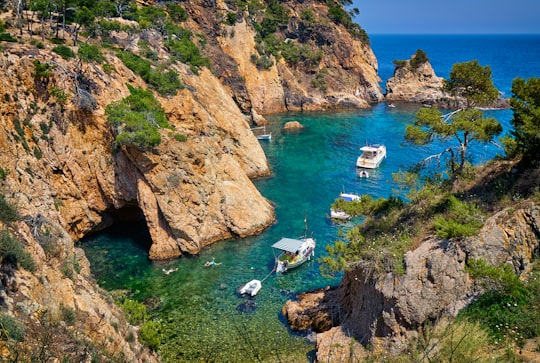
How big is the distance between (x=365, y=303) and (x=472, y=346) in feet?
25.2

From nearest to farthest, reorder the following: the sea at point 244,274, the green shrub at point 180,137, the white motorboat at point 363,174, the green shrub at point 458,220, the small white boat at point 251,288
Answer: the green shrub at point 458,220 → the sea at point 244,274 → the small white boat at point 251,288 → the green shrub at point 180,137 → the white motorboat at point 363,174

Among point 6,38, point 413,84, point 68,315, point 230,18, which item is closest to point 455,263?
point 68,315

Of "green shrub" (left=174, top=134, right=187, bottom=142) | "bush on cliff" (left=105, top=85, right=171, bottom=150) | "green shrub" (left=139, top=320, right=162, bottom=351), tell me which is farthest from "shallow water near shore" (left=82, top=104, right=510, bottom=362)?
"bush on cliff" (left=105, top=85, right=171, bottom=150)

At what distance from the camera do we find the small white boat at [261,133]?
63312 millimetres

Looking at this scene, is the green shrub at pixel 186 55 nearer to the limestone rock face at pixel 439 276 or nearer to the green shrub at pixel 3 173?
the green shrub at pixel 3 173

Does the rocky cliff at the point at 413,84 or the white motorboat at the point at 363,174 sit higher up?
the rocky cliff at the point at 413,84

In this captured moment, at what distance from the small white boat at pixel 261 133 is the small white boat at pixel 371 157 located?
16.1 m

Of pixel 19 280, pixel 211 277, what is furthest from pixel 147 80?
pixel 19 280

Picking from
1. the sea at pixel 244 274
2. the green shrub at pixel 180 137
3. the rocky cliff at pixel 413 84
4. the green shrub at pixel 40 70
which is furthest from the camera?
the rocky cliff at pixel 413 84

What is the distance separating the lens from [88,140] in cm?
3109

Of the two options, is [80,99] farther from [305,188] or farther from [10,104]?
[305,188]

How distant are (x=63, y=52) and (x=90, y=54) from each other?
6.72 feet

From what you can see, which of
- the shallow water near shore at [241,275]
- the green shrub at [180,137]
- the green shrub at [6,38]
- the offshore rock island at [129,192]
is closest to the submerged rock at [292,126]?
the shallow water near shore at [241,275]

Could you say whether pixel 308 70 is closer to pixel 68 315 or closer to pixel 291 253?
pixel 291 253
